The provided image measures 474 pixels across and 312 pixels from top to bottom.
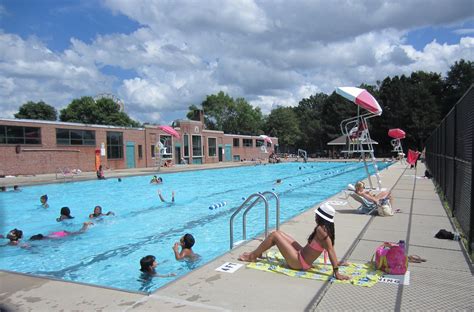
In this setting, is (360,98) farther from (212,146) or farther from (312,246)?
(212,146)

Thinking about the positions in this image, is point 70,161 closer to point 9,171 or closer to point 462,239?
point 9,171

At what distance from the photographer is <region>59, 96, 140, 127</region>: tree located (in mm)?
69938

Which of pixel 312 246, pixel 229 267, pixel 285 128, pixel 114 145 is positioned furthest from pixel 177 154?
pixel 312 246

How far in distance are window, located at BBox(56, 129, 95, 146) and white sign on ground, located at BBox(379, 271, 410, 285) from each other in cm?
3041

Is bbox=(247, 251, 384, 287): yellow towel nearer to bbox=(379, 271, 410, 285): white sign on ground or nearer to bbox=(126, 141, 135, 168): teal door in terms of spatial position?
bbox=(379, 271, 410, 285): white sign on ground

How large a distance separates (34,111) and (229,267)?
81.9m

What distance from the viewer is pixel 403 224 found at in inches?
310

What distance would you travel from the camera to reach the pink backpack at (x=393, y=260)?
4.62 meters

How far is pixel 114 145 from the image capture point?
35.5 m

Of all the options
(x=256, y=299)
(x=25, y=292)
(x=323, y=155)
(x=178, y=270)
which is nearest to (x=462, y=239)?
(x=256, y=299)

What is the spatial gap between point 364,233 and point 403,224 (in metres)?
1.32

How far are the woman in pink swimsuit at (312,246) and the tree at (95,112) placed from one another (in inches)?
2689

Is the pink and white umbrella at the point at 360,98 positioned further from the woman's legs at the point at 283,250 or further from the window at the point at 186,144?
the window at the point at 186,144

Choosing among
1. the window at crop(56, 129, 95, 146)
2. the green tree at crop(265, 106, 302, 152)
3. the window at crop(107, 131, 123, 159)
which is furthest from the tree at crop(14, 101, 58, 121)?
the window at crop(56, 129, 95, 146)
